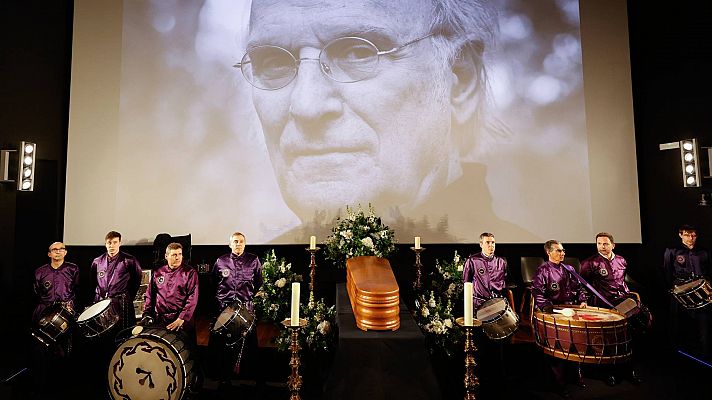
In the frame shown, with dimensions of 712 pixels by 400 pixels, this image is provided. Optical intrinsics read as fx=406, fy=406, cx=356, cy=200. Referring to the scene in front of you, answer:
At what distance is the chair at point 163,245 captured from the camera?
20.7 ft

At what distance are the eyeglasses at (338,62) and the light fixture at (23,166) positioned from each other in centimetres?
346

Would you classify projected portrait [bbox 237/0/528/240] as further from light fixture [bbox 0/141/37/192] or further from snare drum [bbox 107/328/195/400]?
snare drum [bbox 107/328/195/400]

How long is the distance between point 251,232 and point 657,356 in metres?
6.15

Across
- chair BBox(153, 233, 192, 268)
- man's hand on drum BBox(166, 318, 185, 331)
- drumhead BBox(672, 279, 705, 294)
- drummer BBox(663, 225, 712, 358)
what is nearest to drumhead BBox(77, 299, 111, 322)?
man's hand on drum BBox(166, 318, 185, 331)

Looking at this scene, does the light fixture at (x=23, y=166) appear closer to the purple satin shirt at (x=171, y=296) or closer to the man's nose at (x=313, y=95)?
the purple satin shirt at (x=171, y=296)

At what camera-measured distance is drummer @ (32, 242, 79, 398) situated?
461 centimetres

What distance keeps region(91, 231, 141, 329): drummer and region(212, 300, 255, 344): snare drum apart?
1714mm

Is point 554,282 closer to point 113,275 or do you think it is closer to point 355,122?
point 355,122

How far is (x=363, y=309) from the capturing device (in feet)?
11.3

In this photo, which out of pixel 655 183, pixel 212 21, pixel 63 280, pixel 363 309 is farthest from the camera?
pixel 212 21

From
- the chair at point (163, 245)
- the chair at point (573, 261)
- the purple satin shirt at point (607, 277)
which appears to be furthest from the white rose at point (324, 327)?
the chair at point (573, 261)

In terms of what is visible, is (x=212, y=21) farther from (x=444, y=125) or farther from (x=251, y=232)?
(x=444, y=125)

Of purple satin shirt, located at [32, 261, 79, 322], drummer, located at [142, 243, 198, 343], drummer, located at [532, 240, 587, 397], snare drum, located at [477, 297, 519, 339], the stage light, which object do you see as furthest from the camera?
the stage light

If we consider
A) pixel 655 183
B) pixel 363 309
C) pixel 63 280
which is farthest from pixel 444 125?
pixel 63 280
